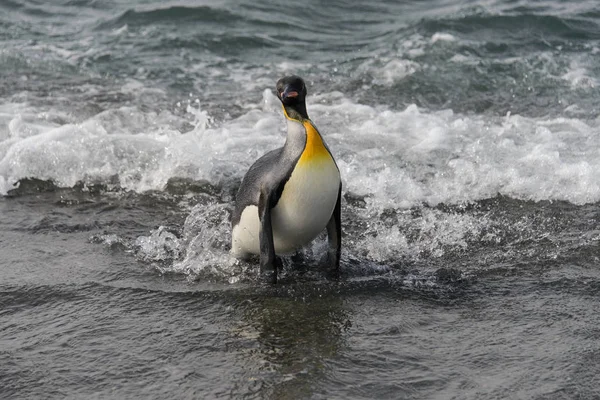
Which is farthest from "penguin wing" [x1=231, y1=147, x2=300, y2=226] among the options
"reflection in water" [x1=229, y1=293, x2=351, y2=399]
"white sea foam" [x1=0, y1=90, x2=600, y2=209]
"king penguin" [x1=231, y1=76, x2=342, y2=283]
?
"white sea foam" [x1=0, y1=90, x2=600, y2=209]

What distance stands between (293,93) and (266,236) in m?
0.91

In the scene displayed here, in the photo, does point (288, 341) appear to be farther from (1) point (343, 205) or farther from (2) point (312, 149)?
(1) point (343, 205)

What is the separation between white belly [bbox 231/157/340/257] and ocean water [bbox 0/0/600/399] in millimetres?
291

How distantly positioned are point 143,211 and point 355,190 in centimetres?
181

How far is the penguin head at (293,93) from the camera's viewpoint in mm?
5328

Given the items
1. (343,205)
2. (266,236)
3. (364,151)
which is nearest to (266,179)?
(266,236)

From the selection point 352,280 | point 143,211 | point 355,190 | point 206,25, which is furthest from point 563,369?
point 206,25

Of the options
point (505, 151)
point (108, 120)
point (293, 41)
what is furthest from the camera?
point (293, 41)

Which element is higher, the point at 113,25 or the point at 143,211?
the point at 113,25

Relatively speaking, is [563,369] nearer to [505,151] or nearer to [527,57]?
[505,151]

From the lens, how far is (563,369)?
443cm

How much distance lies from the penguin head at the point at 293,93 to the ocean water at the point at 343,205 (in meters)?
1.13

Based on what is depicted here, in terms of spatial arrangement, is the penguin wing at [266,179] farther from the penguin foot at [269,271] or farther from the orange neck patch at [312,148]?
the penguin foot at [269,271]

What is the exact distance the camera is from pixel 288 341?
484 cm
